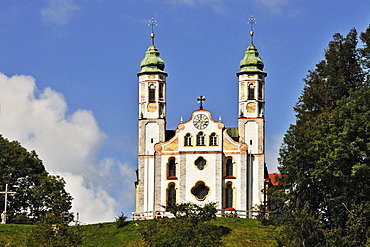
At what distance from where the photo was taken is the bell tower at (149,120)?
9219cm

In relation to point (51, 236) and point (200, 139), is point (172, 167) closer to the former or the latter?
point (200, 139)

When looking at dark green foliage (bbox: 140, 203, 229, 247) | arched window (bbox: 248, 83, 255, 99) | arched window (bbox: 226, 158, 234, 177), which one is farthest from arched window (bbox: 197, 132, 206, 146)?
dark green foliage (bbox: 140, 203, 229, 247)

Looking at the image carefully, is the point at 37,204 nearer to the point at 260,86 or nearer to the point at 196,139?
the point at 196,139

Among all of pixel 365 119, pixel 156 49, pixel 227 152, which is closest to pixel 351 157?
pixel 365 119

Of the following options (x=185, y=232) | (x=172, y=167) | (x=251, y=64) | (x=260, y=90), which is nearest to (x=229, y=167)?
(x=172, y=167)

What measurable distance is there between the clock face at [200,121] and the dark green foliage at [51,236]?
29764 mm

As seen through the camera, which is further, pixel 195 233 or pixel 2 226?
pixel 2 226

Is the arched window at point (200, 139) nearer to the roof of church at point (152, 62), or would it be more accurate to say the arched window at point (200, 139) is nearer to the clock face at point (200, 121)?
the clock face at point (200, 121)

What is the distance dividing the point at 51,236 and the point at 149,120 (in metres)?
33.2

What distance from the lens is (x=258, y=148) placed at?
92.3m

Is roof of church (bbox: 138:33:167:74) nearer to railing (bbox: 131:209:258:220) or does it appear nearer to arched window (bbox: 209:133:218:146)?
arched window (bbox: 209:133:218:146)

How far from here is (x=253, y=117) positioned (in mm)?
93188

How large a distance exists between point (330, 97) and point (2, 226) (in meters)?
24.9

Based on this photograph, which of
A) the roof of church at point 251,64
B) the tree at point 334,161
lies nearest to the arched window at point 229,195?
the roof of church at point 251,64
